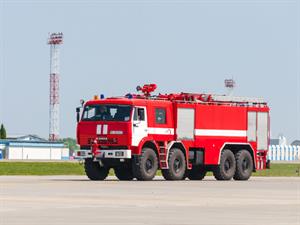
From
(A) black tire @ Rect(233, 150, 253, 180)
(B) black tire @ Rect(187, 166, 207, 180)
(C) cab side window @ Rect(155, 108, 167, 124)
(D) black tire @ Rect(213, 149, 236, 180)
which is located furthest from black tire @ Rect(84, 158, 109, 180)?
(A) black tire @ Rect(233, 150, 253, 180)

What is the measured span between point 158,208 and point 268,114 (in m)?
26.2

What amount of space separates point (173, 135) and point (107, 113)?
2999mm

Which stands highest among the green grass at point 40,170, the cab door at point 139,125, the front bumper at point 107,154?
the cab door at point 139,125

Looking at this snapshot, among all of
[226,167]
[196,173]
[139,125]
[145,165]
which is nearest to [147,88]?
[139,125]

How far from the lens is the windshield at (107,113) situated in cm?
4291

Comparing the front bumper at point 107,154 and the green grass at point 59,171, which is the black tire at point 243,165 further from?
the green grass at point 59,171

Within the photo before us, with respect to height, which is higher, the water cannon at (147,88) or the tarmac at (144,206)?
the water cannon at (147,88)

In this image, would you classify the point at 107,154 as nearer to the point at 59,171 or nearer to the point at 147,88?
the point at 147,88

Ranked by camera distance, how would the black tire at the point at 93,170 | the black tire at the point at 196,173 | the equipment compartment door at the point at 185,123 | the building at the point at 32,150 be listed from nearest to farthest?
the black tire at the point at 93,170, the equipment compartment door at the point at 185,123, the black tire at the point at 196,173, the building at the point at 32,150

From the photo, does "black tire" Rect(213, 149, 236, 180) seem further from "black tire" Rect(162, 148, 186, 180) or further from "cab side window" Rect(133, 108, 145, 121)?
"cab side window" Rect(133, 108, 145, 121)

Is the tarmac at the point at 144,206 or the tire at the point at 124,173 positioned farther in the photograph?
the tire at the point at 124,173

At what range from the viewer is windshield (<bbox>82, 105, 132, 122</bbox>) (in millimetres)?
42906

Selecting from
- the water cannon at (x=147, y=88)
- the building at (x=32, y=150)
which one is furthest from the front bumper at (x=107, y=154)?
the building at (x=32, y=150)

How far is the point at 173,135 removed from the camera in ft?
147
